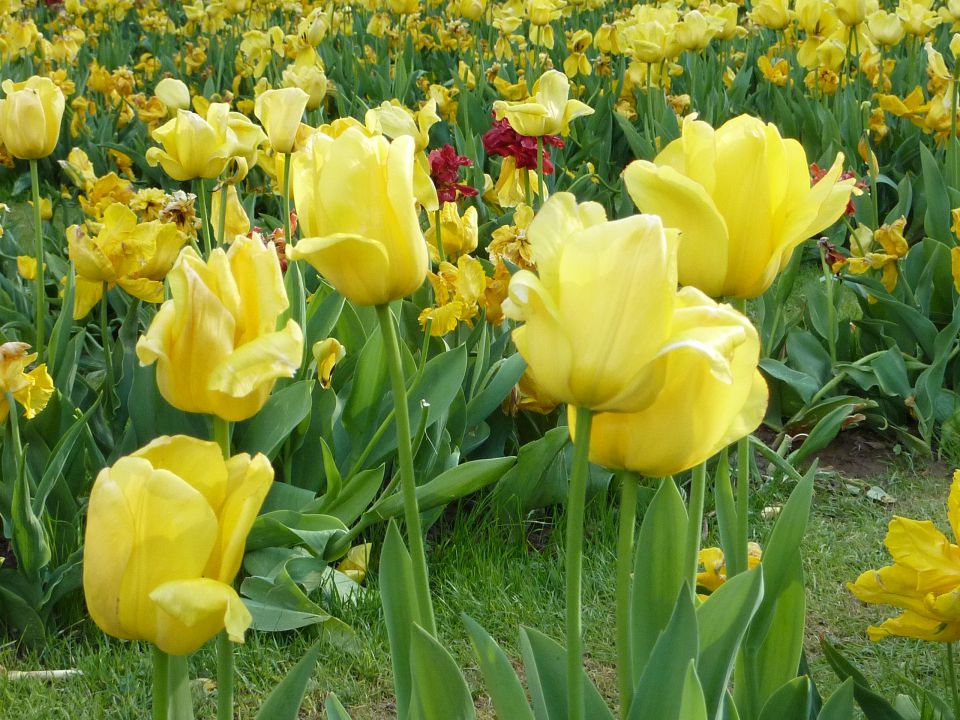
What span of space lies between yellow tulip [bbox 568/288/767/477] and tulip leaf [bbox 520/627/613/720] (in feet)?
1.00

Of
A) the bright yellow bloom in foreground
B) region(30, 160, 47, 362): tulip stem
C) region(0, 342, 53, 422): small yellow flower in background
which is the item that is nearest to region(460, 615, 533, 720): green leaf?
the bright yellow bloom in foreground

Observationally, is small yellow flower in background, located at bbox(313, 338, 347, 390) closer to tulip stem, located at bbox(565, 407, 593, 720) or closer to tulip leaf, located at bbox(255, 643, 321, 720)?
tulip leaf, located at bbox(255, 643, 321, 720)

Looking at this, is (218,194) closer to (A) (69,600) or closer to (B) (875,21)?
(A) (69,600)

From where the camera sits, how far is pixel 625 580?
3.12 ft

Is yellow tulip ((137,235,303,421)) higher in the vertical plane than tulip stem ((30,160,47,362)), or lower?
higher

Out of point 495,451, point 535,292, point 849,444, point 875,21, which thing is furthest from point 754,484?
point 875,21

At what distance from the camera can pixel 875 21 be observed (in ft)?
13.9

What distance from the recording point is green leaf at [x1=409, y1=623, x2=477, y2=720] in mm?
966

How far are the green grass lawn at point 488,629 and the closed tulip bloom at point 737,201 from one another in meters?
0.96

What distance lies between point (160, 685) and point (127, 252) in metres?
1.49

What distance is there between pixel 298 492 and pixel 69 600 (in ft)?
1.43

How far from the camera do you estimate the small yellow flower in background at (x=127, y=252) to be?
2.18 metres

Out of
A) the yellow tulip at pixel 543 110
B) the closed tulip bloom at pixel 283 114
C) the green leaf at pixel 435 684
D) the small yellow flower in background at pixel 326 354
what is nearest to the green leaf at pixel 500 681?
the green leaf at pixel 435 684

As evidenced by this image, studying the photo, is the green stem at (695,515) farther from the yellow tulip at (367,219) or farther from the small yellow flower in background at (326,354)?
the small yellow flower in background at (326,354)
